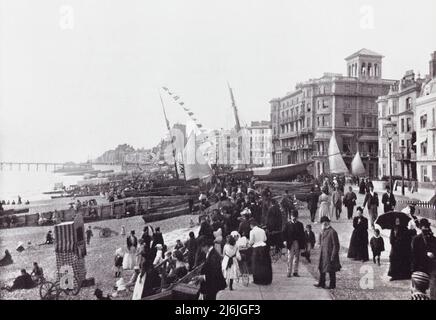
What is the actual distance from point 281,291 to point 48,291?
13.4 ft

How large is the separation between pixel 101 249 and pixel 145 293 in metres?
1.36

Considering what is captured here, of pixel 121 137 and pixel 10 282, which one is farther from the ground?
pixel 121 137

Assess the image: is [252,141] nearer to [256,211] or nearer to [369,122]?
[256,211]

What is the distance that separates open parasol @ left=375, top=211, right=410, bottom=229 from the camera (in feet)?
23.7

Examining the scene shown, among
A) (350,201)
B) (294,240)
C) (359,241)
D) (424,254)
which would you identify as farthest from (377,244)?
(294,240)

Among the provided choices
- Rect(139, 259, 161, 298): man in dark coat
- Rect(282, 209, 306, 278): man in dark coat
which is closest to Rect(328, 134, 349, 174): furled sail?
Rect(282, 209, 306, 278): man in dark coat

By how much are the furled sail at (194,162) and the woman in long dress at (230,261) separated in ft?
15.7

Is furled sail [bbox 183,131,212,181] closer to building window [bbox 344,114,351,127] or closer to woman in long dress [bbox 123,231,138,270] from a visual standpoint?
woman in long dress [bbox 123,231,138,270]

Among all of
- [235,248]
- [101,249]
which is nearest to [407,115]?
[235,248]

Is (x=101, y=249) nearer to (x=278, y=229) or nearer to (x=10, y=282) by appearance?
(x=10, y=282)

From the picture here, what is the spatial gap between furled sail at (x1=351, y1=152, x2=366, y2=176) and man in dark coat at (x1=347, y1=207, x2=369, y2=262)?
150 cm

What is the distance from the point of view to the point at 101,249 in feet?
24.7

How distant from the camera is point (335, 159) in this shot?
8.69 m
